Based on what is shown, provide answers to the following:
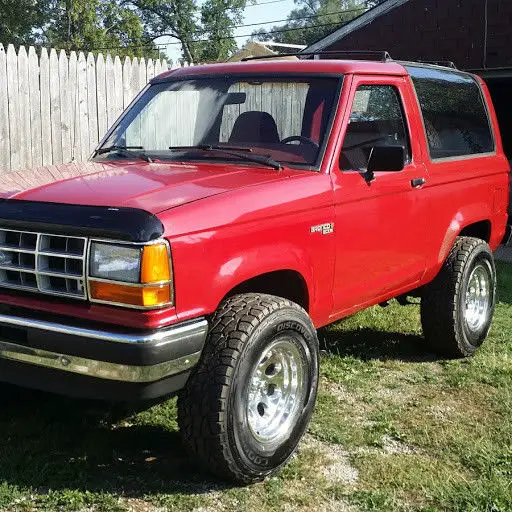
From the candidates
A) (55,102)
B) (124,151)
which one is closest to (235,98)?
(124,151)

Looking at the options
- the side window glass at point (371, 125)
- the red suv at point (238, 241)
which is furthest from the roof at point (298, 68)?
the side window glass at point (371, 125)

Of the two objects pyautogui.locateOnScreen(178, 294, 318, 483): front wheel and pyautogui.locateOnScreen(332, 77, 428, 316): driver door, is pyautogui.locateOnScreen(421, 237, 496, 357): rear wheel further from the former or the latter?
pyautogui.locateOnScreen(178, 294, 318, 483): front wheel

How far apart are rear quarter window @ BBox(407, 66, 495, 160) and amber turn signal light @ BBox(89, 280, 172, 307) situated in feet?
8.60

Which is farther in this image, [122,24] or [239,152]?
[122,24]

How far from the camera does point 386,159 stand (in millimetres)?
4387

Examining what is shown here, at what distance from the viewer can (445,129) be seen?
5.52 metres

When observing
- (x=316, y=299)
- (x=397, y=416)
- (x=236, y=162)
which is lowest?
(x=397, y=416)

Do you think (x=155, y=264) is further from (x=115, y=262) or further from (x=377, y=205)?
(x=377, y=205)

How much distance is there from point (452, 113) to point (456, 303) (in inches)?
54.2

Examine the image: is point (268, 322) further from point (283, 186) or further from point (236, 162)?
point (236, 162)

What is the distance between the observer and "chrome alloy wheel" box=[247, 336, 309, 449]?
375cm

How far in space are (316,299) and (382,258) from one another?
2.31 feet

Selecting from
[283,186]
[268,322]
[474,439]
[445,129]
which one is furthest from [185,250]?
[445,129]

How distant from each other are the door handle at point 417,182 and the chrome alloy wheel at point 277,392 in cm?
153
